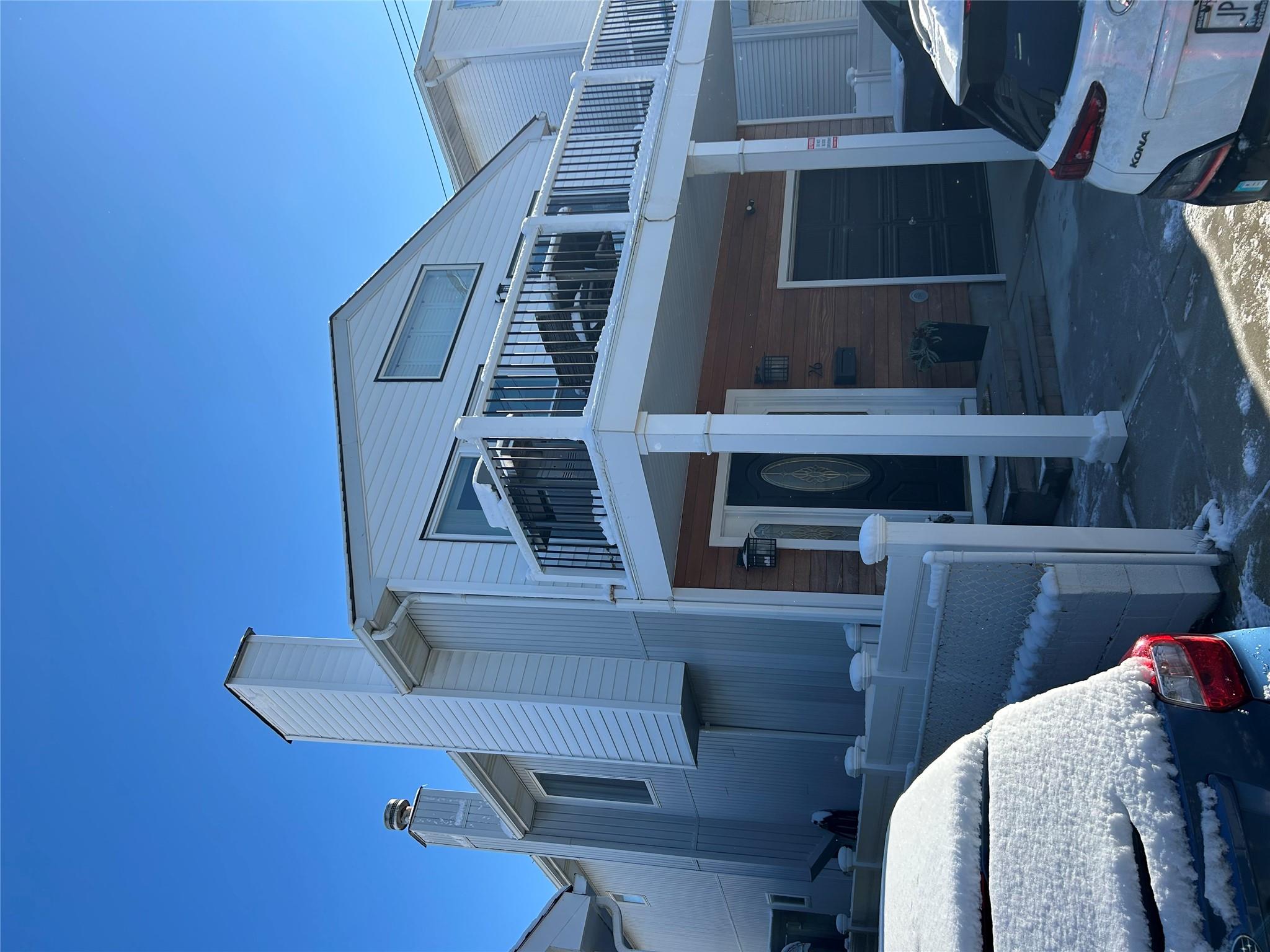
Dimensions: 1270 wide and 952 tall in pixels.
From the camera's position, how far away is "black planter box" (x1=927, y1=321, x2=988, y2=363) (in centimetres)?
737

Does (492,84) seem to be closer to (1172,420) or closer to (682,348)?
(682,348)

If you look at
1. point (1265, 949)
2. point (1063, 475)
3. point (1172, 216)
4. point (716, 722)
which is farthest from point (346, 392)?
point (1265, 949)

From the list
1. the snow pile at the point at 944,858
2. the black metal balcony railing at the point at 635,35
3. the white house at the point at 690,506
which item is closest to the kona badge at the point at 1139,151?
the white house at the point at 690,506

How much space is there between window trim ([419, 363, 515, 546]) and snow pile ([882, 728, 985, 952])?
4.67 metres

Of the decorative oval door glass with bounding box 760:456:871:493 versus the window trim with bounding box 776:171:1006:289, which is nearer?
the decorative oval door glass with bounding box 760:456:871:493

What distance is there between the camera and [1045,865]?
2645mm

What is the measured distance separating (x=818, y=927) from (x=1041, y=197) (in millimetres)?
9575

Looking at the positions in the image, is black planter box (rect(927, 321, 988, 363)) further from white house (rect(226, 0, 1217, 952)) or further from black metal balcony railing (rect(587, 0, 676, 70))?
black metal balcony railing (rect(587, 0, 676, 70))

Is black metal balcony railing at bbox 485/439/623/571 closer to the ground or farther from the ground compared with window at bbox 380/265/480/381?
closer to the ground

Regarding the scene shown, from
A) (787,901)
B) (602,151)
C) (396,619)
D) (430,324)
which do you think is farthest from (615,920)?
(602,151)

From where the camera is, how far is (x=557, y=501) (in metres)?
6.10

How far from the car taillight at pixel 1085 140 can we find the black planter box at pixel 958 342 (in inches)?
147

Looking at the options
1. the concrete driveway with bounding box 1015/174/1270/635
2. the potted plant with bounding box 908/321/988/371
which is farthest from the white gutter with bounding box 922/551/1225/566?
the potted plant with bounding box 908/321/988/371

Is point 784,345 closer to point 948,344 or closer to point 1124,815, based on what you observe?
point 948,344
